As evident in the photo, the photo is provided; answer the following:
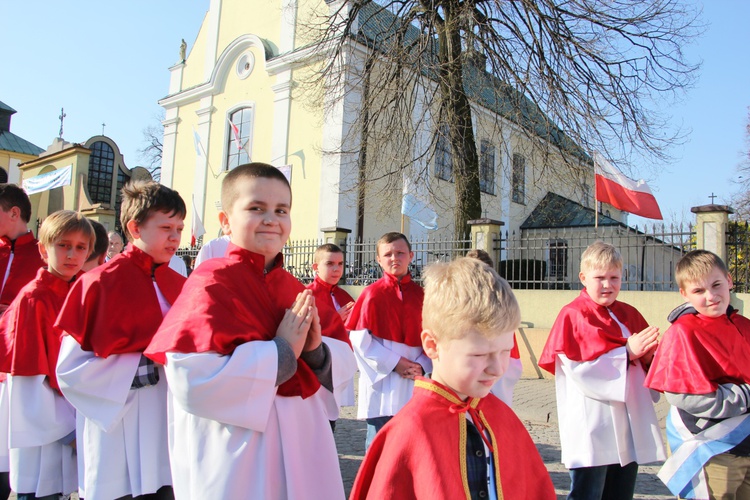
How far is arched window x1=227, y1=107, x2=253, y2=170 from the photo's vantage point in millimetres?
22766

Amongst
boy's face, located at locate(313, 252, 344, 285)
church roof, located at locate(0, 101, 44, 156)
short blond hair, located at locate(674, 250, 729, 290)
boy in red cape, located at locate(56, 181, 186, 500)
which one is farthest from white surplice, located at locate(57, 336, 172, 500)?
church roof, located at locate(0, 101, 44, 156)

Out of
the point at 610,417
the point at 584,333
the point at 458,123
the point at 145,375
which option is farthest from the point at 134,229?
the point at 458,123

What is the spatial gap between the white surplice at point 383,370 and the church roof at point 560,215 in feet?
62.4

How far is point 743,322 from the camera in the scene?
3379 millimetres

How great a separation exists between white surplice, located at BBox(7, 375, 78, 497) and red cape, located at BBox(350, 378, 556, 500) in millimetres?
2207

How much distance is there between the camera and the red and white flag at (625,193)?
37.1 feet

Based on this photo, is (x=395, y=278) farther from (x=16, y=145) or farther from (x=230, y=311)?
(x=16, y=145)

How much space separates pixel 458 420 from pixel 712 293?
6.94 ft

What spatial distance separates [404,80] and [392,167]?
2.20 m

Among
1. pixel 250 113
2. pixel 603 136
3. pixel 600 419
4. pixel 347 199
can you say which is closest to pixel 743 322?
pixel 600 419

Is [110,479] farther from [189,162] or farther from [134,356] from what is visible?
[189,162]

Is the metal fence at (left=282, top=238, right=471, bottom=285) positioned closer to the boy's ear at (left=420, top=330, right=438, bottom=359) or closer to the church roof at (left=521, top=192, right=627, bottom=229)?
the boy's ear at (left=420, top=330, right=438, bottom=359)

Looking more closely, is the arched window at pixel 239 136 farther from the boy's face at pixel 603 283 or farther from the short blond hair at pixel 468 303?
the short blond hair at pixel 468 303

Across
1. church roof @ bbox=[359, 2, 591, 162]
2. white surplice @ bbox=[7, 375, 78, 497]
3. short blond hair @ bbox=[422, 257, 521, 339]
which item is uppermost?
church roof @ bbox=[359, 2, 591, 162]
